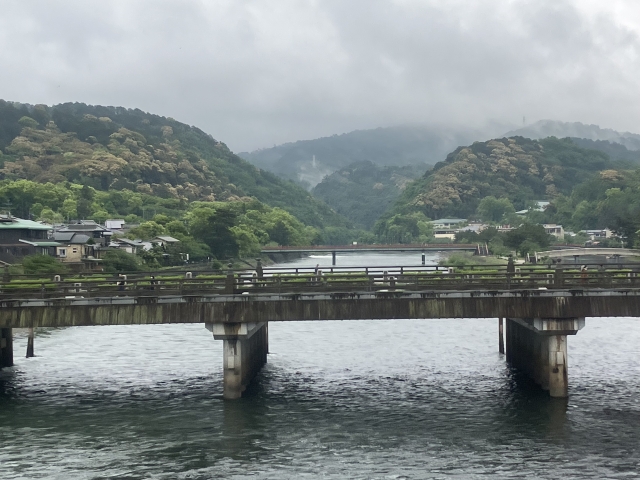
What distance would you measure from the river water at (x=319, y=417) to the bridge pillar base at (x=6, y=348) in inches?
32.1

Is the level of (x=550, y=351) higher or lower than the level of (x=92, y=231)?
lower

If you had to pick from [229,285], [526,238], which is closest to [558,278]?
[229,285]

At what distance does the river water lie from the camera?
33500mm

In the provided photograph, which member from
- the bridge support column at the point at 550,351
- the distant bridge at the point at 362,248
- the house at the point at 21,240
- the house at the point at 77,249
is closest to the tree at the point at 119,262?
the house at the point at 77,249

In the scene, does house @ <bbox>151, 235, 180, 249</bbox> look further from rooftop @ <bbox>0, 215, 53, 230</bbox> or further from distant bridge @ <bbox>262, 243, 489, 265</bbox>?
distant bridge @ <bbox>262, 243, 489, 265</bbox>

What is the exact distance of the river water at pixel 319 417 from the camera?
33.5 m

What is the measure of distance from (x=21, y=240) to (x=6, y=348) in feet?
235

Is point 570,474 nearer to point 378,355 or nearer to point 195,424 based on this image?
point 195,424

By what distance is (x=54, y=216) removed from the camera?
183250 millimetres

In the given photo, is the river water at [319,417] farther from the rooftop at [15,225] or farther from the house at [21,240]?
the rooftop at [15,225]

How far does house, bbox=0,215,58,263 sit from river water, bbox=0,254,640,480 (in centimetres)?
5802

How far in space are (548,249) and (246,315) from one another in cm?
14103

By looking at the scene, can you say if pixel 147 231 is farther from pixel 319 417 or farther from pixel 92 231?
pixel 319 417

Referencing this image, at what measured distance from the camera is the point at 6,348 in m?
54.0
